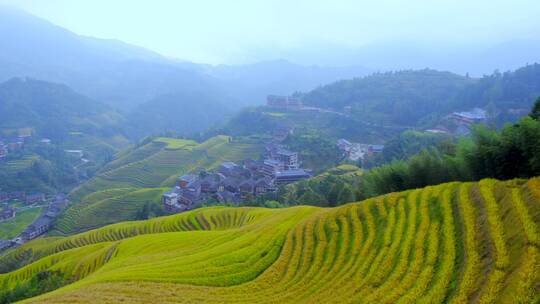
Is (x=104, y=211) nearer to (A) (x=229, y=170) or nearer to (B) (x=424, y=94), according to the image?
(A) (x=229, y=170)

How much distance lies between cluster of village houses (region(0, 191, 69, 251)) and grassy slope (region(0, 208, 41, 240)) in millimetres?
1221

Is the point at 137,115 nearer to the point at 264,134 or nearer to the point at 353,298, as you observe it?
the point at 264,134

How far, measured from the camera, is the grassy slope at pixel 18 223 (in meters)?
60.1

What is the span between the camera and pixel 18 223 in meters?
64.4

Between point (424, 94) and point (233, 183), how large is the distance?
69.5 m

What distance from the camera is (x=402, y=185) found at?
84.6 ft

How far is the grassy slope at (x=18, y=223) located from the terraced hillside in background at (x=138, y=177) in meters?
6.82

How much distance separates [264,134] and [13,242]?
53909 mm

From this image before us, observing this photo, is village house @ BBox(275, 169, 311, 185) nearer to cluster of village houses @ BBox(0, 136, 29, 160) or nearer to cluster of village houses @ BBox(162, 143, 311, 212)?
cluster of village houses @ BBox(162, 143, 311, 212)

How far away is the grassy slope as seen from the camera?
197ft

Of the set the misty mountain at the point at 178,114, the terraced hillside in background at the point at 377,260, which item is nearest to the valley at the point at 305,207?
the terraced hillside in background at the point at 377,260

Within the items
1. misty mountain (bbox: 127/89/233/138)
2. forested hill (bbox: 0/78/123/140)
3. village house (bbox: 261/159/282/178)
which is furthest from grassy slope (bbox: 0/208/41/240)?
misty mountain (bbox: 127/89/233/138)

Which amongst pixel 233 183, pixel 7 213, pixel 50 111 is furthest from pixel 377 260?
pixel 50 111

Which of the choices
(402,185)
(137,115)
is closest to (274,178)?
(402,185)
